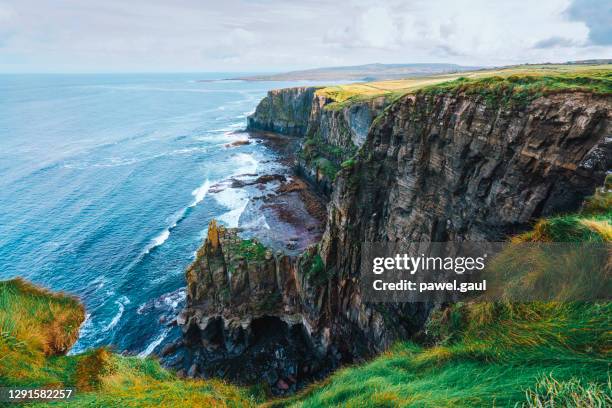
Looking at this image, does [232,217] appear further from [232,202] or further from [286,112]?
[286,112]

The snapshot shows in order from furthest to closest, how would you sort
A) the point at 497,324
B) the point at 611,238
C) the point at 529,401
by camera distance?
the point at 497,324, the point at 611,238, the point at 529,401

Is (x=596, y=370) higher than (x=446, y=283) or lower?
higher

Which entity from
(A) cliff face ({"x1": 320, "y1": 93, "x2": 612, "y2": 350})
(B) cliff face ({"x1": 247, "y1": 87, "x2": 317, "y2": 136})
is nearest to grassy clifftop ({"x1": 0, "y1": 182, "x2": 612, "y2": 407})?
(A) cliff face ({"x1": 320, "y1": 93, "x2": 612, "y2": 350})

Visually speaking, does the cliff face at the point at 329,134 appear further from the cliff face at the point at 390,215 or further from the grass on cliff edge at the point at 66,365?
Answer: the grass on cliff edge at the point at 66,365

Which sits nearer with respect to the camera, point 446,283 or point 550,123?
point 550,123

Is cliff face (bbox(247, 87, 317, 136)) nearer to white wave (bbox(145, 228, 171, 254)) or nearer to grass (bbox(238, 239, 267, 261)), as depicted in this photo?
white wave (bbox(145, 228, 171, 254))

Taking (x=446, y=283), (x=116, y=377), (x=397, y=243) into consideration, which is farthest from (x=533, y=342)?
(x=397, y=243)

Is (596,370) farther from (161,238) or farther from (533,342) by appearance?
(161,238)
